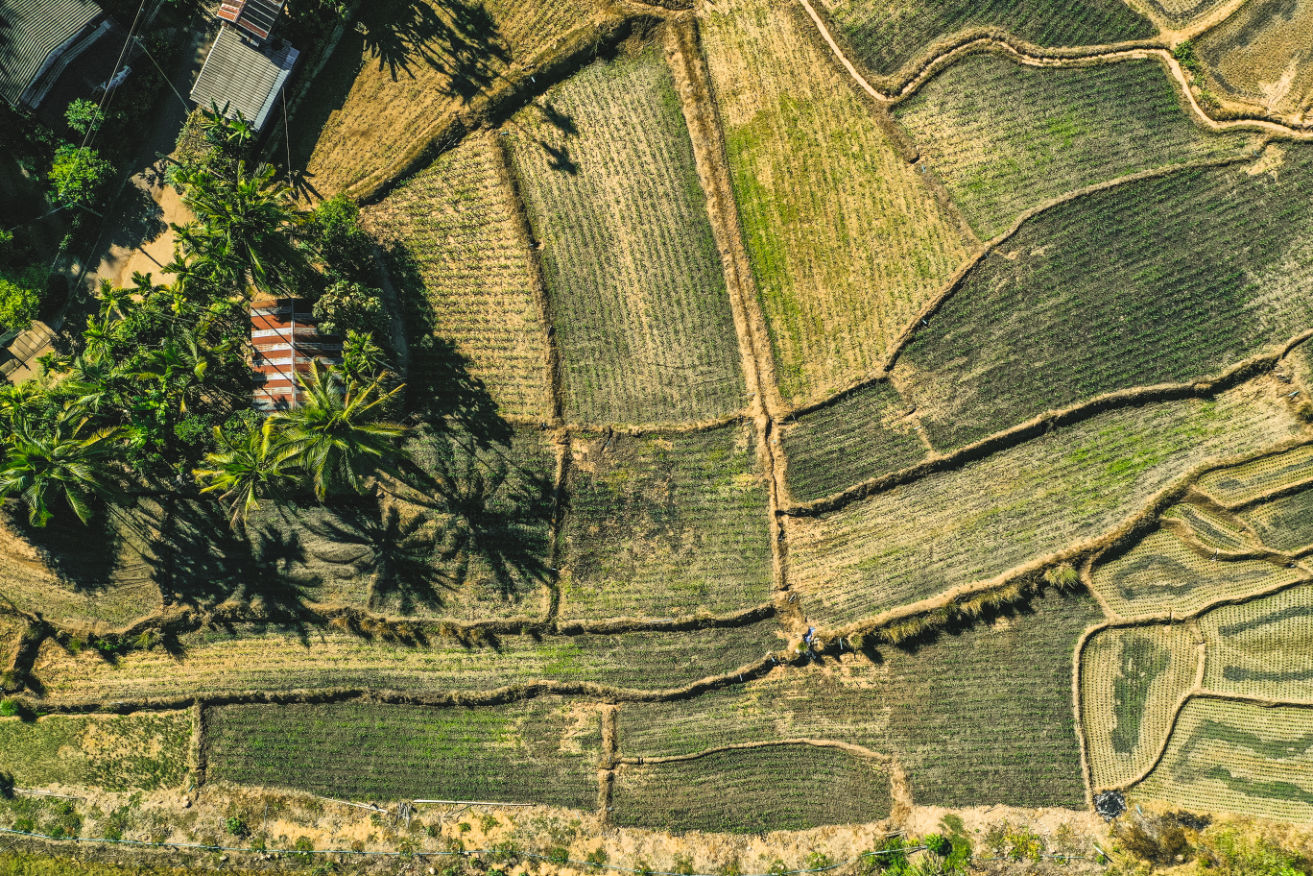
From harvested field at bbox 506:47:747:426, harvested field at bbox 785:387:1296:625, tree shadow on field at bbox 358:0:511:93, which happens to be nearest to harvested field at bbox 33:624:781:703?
harvested field at bbox 785:387:1296:625

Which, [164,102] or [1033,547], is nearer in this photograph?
[1033,547]

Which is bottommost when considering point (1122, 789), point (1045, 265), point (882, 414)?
point (1122, 789)

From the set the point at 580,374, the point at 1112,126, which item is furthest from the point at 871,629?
the point at 1112,126

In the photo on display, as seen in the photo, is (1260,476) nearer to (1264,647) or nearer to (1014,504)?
(1264,647)

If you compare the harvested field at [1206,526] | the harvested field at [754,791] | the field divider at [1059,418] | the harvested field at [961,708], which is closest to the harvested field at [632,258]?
the field divider at [1059,418]

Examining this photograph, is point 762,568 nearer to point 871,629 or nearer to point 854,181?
point 871,629

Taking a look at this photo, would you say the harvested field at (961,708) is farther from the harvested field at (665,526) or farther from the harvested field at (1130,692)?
the harvested field at (665,526)

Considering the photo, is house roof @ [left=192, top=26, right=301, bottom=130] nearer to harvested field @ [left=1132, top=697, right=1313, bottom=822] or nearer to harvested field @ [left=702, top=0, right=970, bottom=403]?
harvested field @ [left=702, top=0, right=970, bottom=403]
